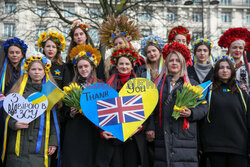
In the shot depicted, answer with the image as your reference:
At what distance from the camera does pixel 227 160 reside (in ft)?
12.9

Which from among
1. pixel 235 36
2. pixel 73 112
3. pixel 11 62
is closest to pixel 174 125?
pixel 73 112

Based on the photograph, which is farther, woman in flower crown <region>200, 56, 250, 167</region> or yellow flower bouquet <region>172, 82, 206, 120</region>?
woman in flower crown <region>200, 56, 250, 167</region>

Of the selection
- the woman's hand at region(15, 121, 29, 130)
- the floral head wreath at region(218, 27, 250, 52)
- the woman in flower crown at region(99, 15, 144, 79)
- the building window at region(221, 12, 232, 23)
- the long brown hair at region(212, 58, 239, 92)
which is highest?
the building window at region(221, 12, 232, 23)

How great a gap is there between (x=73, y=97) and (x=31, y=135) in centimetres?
75

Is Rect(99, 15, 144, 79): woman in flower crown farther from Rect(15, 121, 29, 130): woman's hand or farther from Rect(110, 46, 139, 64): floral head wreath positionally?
Rect(15, 121, 29, 130): woman's hand

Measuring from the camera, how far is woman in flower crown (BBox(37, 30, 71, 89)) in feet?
15.9

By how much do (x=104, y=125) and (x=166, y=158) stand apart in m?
0.88

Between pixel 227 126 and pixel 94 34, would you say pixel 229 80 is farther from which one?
pixel 94 34

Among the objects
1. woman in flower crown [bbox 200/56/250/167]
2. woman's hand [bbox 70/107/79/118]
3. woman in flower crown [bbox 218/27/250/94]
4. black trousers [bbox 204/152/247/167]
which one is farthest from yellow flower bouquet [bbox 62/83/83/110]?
woman in flower crown [bbox 218/27/250/94]

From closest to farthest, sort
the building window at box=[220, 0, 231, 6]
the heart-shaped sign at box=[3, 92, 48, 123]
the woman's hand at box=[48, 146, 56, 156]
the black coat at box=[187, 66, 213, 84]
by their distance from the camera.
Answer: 1. the heart-shaped sign at box=[3, 92, 48, 123]
2. the woman's hand at box=[48, 146, 56, 156]
3. the black coat at box=[187, 66, 213, 84]
4. the building window at box=[220, 0, 231, 6]

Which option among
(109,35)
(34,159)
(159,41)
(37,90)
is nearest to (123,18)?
(109,35)

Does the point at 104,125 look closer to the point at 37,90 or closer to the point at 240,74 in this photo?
the point at 37,90

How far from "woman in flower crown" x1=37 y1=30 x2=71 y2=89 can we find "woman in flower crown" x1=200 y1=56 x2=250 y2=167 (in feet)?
7.75

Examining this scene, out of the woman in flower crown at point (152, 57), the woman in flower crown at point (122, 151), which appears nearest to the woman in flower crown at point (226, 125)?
the woman in flower crown at point (122, 151)
